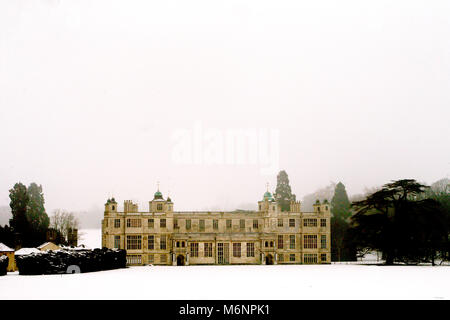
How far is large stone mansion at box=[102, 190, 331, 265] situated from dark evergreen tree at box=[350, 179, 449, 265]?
9.27 metres

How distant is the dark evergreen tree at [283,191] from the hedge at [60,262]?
3182 centimetres

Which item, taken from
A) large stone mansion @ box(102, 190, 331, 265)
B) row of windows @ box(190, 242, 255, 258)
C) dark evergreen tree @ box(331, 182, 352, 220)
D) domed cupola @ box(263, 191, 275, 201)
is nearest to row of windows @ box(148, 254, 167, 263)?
large stone mansion @ box(102, 190, 331, 265)

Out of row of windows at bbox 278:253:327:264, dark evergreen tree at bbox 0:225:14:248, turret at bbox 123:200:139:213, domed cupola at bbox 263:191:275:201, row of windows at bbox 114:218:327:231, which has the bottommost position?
row of windows at bbox 278:253:327:264

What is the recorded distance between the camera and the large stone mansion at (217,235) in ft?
234

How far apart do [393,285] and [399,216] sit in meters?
26.5

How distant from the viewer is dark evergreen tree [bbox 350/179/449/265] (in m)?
Answer: 61.8

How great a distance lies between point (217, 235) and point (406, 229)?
68.5ft

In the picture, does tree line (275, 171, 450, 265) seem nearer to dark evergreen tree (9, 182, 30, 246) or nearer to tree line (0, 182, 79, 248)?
tree line (0, 182, 79, 248)

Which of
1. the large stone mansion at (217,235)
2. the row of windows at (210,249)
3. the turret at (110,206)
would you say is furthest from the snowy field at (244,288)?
the turret at (110,206)

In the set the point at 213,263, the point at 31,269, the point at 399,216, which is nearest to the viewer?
the point at 31,269

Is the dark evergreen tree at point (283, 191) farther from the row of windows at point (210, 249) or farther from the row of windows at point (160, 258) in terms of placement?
the row of windows at point (160, 258)
